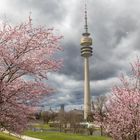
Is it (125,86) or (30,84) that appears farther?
(125,86)

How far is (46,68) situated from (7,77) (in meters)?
2.07

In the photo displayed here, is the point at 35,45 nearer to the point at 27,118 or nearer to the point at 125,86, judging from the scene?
the point at 27,118

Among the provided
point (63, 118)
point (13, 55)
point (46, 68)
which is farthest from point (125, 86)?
point (63, 118)

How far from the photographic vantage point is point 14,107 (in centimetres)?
1878

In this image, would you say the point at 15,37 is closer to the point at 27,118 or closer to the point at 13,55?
the point at 13,55

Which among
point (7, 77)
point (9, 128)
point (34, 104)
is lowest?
point (9, 128)

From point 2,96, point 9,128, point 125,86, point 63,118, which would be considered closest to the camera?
point 2,96

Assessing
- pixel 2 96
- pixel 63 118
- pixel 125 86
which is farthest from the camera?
pixel 63 118

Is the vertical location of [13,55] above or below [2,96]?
above

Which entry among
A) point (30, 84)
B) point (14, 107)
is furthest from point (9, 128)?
point (30, 84)

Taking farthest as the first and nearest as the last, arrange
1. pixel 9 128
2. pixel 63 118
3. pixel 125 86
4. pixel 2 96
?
1. pixel 63 118
2. pixel 125 86
3. pixel 9 128
4. pixel 2 96

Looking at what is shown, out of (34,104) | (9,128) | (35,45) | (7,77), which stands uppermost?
(35,45)

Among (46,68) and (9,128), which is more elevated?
(46,68)

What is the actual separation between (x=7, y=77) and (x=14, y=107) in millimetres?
1547
